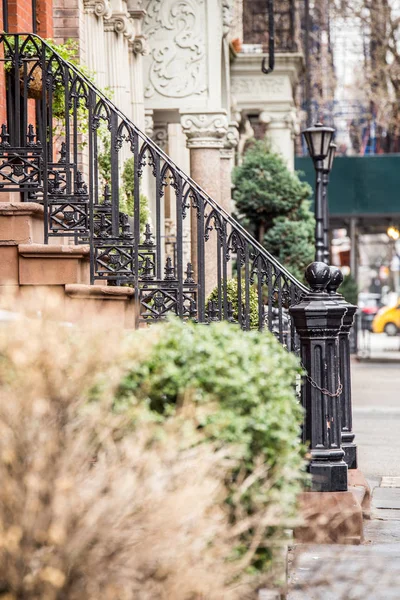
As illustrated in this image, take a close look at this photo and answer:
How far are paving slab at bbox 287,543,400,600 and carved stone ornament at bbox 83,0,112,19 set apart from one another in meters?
8.70

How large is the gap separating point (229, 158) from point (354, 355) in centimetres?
1056

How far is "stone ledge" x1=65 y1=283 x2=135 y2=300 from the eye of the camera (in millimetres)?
8211

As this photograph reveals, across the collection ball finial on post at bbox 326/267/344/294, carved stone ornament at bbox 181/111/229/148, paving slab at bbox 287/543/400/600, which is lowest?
paving slab at bbox 287/543/400/600

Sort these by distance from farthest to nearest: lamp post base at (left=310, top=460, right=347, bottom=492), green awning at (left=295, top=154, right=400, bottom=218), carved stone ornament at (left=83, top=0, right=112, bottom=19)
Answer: green awning at (left=295, top=154, right=400, bottom=218) < carved stone ornament at (left=83, top=0, right=112, bottom=19) < lamp post base at (left=310, top=460, right=347, bottom=492)

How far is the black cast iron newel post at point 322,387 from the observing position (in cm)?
803

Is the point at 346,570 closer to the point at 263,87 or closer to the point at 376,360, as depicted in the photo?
the point at 263,87

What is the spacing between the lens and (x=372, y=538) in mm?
7812

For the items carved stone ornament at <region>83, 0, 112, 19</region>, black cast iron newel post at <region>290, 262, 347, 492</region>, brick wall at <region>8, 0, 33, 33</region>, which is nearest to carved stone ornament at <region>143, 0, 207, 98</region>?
carved stone ornament at <region>83, 0, 112, 19</region>

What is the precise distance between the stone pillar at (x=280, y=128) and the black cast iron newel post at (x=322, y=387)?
54.4ft

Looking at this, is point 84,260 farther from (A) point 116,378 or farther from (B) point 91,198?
(A) point 116,378

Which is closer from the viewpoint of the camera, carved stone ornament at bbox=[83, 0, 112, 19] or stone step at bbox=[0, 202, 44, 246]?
stone step at bbox=[0, 202, 44, 246]

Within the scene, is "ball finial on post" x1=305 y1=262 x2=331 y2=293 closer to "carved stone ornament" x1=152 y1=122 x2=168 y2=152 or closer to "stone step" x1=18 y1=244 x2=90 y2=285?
"stone step" x1=18 y1=244 x2=90 y2=285

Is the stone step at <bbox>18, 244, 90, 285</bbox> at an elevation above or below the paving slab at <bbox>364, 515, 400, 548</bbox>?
above

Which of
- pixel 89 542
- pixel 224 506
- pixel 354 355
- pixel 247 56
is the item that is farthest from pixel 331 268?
pixel 354 355
